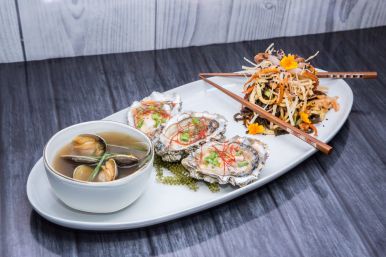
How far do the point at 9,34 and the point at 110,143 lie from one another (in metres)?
0.74

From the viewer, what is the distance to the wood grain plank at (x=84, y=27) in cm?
197

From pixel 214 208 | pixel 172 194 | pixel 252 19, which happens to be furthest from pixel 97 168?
pixel 252 19

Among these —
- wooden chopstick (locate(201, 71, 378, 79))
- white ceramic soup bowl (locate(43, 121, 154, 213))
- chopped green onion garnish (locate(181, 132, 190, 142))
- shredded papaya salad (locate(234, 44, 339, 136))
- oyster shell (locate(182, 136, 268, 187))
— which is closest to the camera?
white ceramic soup bowl (locate(43, 121, 154, 213))

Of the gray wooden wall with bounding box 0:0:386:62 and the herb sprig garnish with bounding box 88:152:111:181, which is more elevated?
the herb sprig garnish with bounding box 88:152:111:181

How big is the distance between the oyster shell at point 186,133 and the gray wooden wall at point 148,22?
558 mm

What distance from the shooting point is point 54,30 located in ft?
6.60

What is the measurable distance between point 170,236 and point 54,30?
0.94 m

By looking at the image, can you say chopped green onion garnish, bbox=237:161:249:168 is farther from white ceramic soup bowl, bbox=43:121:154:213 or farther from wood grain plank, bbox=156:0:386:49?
wood grain plank, bbox=156:0:386:49

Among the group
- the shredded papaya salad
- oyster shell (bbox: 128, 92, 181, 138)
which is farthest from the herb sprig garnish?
the shredded papaya salad

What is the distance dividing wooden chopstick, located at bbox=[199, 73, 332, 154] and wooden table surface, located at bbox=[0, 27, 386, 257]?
10 centimetres

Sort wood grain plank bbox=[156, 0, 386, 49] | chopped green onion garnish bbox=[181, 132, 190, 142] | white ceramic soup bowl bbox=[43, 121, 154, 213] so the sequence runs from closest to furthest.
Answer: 1. white ceramic soup bowl bbox=[43, 121, 154, 213]
2. chopped green onion garnish bbox=[181, 132, 190, 142]
3. wood grain plank bbox=[156, 0, 386, 49]

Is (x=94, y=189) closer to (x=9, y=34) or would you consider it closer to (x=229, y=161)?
(x=229, y=161)

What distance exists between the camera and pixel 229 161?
1.55m

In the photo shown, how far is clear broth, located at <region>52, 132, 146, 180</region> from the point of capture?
1.37 meters
